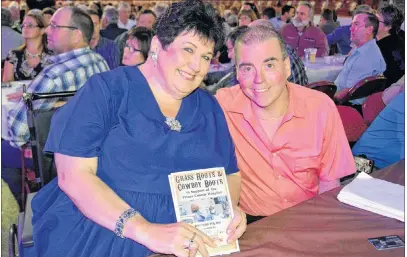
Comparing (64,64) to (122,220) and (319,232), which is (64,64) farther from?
(319,232)

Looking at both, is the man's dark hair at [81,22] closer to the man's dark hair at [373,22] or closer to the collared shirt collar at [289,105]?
the collared shirt collar at [289,105]

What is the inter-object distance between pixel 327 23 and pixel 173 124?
844 centimetres

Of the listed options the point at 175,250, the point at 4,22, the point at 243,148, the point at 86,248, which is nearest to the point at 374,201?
the point at 243,148

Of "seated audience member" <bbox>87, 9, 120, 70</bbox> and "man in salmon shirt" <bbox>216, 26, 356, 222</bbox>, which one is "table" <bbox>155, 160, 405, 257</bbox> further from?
"seated audience member" <bbox>87, 9, 120, 70</bbox>

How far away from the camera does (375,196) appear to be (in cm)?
179

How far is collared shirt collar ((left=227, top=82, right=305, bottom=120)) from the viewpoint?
210cm

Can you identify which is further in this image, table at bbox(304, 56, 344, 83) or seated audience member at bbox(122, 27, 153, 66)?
table at bbox(304, 56, 344, 83)

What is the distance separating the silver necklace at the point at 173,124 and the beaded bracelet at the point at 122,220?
1.09ft

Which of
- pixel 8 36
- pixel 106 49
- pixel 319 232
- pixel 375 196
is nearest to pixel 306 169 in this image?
pixel 375 196

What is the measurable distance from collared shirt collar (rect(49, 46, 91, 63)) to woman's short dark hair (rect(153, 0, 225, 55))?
185 centimetres

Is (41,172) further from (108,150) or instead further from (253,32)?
(253,32)

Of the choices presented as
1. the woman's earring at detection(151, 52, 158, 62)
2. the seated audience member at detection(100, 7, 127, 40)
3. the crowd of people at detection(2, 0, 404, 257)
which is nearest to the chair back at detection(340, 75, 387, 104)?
the crowd of people at detection(2, 0, 404, 257)

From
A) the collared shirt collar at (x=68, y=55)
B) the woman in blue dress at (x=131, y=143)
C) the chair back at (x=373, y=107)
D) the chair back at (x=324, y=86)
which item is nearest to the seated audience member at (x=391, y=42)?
the chair back at (x=324, y=86)

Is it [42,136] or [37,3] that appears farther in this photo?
[37,3]
